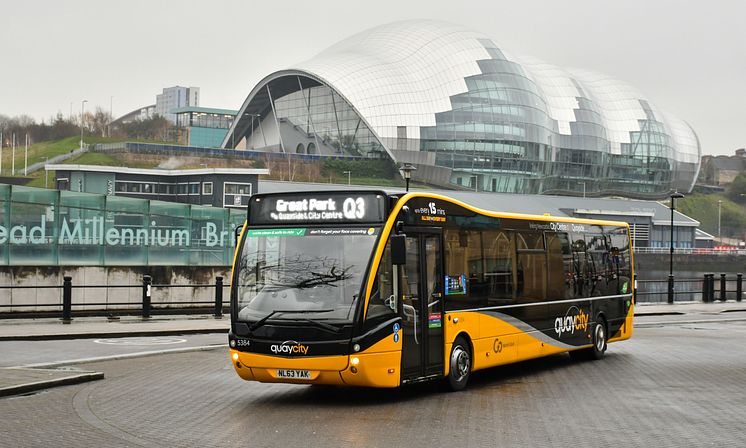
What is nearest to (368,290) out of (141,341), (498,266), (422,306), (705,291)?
(422,306)

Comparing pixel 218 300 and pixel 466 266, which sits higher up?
pixel 466 266

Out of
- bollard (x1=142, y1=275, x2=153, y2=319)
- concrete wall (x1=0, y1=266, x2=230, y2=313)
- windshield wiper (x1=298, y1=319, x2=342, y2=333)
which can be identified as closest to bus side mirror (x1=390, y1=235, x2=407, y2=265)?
windshield wiper (x1=298, y1=319, x2=342, y2=333)

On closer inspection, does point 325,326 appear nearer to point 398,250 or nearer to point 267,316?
point 267,316

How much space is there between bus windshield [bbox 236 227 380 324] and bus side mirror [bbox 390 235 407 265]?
300mm

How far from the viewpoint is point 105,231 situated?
33969 millimetres

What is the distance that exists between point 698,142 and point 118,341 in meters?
136

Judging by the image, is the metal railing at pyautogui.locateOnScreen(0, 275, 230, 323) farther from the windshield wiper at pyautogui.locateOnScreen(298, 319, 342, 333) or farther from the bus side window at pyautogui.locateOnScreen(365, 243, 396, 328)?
the bus side window at pyautogui.locateOnScreen(365, 243, 396, 328)

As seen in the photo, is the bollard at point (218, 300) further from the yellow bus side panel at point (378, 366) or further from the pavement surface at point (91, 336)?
the yellow bus side panel at point (378, 366)

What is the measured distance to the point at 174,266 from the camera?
119ft

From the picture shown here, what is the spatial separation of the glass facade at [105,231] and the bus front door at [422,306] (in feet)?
56.9

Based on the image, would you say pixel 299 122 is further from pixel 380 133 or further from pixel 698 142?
pixel 698 142

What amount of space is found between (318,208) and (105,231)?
70.0ft

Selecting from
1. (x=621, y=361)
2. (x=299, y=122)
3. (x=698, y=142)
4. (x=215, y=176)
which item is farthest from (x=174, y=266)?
(x=698, y=142)

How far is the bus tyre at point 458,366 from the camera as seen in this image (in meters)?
15.3
